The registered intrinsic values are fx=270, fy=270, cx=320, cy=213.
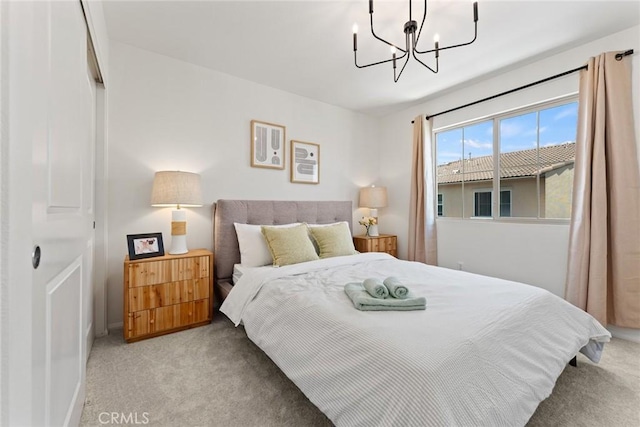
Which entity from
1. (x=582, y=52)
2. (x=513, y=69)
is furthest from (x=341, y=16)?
(x=582, y=52)

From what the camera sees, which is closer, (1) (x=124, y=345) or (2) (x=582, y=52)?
(1) (x=124, y=345)

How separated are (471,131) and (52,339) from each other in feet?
13.1

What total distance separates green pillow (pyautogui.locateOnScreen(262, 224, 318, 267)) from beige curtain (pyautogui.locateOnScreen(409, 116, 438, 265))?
1678 mm

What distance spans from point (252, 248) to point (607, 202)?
3.13 meters

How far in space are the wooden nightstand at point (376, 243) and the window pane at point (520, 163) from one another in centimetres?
138

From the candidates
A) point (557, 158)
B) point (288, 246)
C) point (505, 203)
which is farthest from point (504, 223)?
point (288, 246)

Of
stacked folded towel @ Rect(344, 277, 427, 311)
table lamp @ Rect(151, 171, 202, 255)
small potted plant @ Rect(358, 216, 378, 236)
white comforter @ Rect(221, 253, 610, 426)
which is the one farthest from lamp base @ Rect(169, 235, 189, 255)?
small potted plant @ Rect(358, 216, 378, 236)

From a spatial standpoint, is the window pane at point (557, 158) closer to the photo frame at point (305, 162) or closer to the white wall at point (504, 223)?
the white wall at point (504, 223)

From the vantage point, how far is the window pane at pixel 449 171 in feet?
11.5

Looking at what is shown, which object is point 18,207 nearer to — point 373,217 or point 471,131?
point 373,217

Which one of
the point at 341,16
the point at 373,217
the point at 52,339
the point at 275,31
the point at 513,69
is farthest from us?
the point at 373,217

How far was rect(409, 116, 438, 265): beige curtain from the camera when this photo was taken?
3535 millimetres

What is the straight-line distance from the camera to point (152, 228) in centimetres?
257

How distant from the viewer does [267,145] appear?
3.21 metres
